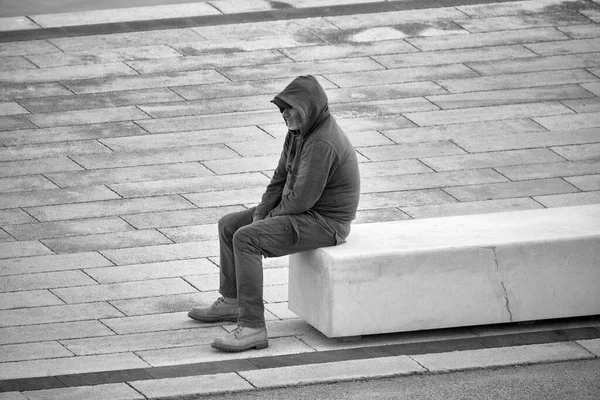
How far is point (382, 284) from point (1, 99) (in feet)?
18.1

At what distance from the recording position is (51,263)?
9062 millimetres

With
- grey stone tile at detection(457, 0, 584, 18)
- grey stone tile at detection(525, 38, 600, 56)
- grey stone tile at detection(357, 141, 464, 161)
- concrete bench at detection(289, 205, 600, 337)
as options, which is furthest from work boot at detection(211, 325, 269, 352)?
grey stone tile at detection(457, 0, 584, 18)

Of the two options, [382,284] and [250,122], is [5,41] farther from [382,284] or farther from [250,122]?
[382,284]

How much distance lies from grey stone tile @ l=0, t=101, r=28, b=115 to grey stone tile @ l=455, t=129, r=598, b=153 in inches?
149

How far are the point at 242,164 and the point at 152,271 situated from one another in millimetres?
2095

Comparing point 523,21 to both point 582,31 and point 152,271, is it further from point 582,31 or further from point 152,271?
point 152,271

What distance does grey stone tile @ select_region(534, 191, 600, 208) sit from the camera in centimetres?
1001

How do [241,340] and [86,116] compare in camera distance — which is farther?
[86,116]

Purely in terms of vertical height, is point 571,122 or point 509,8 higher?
point 509,8

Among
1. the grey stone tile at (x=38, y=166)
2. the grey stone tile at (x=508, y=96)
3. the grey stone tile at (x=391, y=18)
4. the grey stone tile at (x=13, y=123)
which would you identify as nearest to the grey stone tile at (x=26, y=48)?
the grey stone tile at (x=13, y=123)

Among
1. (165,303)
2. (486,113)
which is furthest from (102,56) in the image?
(165,303)

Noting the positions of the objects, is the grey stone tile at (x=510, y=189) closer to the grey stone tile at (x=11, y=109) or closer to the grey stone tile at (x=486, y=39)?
the grey stone tile at (x=486, y=39)

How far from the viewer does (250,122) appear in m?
11.6

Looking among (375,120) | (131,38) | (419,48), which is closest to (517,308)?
(375,120)
